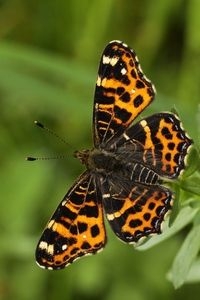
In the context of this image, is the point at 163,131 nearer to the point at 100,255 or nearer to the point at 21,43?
the point at 100,255

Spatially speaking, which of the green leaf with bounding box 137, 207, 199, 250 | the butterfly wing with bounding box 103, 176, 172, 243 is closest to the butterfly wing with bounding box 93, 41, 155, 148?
the butterfly wing with bounding box 103, 176, 172, 243

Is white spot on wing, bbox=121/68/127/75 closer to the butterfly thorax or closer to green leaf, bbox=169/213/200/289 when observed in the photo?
the butterfly thorax

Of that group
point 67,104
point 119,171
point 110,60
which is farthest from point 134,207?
point 67,104

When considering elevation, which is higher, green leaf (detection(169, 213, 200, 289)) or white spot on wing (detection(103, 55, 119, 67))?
white spot on wing (detection(103, 55, 119, 67))

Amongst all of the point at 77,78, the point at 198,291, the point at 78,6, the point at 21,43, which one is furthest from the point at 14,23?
the point at 198,291

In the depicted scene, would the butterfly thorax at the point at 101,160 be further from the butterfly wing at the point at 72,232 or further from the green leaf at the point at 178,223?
the green leaf at the point at 178,223

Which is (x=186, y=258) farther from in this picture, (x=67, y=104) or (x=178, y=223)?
(x=67, y=104)

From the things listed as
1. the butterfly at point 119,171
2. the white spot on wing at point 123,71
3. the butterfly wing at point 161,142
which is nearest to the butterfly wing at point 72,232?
the butterfly at point 119,171
